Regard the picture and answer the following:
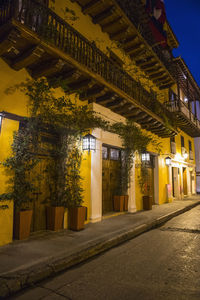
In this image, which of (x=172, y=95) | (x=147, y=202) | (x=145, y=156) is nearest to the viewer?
(x=147, y=202)

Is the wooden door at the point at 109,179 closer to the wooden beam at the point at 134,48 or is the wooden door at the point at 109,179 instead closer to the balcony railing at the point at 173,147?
the wooden beam at the point at 134,48

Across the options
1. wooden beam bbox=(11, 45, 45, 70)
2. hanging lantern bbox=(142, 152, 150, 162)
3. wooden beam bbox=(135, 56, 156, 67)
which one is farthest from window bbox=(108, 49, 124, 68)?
wooden beam bbox=(11, 45, 45, 70)

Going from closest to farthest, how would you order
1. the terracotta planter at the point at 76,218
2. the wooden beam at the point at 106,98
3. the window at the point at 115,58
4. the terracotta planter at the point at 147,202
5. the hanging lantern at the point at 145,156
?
the terracotta planter at the point at 76,218
the wooden beam at the point at 106,98
the window at the point at 115,58
the terracotta planter at the point at 147,202
the hanging lantern at the point at 145,156

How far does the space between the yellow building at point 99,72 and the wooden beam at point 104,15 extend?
0.03m

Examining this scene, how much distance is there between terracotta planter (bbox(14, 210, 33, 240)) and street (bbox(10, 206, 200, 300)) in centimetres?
184

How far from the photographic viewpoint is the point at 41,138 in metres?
6.03

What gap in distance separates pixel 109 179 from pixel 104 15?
679cm

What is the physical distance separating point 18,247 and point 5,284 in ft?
5.40

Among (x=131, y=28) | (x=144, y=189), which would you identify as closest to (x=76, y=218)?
(x=144, y=189)

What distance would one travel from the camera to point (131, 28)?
29.8 ft

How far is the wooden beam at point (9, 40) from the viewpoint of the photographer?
441cm

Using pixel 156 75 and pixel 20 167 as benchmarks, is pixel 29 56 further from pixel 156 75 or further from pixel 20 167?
pixel 156 75

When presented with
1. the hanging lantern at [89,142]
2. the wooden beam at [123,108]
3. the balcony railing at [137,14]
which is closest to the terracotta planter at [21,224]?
the hanging lantern at [89,142]

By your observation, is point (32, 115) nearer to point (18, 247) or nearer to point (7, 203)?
point (7, 203)
